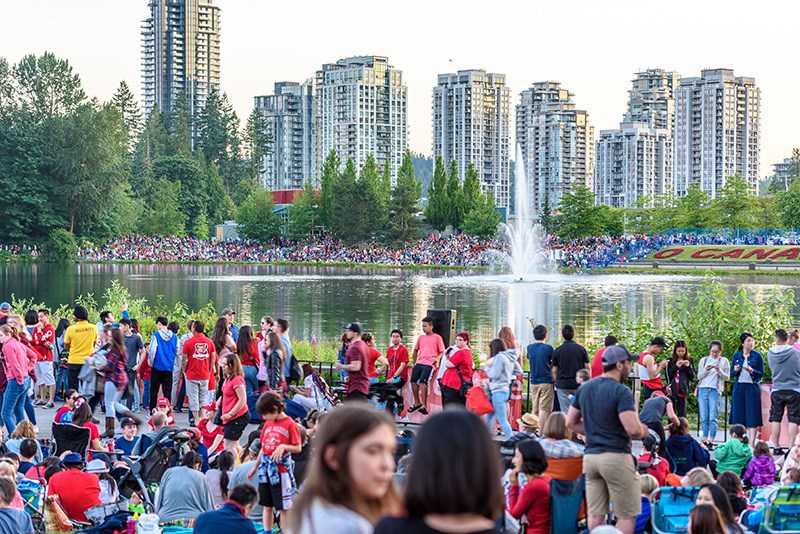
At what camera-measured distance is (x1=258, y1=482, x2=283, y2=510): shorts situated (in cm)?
789

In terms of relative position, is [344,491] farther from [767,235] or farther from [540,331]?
[767,235]

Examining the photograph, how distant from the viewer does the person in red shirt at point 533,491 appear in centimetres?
704

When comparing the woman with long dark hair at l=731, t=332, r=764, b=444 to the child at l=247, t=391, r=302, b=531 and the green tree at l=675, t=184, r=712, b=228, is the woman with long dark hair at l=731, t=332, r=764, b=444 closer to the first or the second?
the child at l=247, t=391, r=302, b=531

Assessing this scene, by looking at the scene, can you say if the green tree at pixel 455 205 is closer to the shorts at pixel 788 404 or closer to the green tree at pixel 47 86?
the green tree at pixel 47 86

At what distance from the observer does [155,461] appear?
955 centimetres

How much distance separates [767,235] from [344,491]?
86123mm

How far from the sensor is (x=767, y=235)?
84500mm

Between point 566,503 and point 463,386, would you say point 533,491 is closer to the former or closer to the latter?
point 566,503

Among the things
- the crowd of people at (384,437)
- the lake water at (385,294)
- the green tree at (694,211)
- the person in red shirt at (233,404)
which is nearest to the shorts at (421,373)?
the crowd of people at (384,437)

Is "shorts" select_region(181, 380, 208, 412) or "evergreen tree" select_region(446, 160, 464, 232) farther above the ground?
"evergreen tree" select_region(446, 160, 464, 232)

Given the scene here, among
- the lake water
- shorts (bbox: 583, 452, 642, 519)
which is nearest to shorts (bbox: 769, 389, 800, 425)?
shorts (bbox: 583, 452, 642, 519)

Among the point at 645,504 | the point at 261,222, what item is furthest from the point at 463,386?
the point at 261,222

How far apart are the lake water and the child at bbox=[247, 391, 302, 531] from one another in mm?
17917

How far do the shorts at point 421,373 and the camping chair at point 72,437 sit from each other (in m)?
4.75
